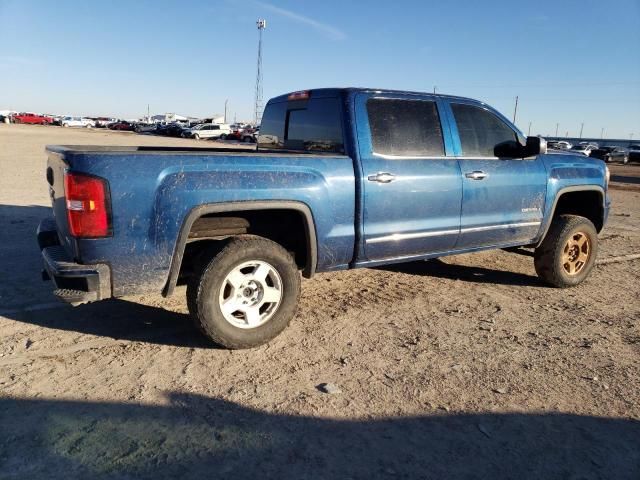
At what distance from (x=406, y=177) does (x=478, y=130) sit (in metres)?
1.17

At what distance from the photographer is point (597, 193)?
5.87 meters

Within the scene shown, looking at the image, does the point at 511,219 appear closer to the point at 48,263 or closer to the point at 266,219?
the point at 266,219

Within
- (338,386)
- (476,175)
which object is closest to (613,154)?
(476,175)

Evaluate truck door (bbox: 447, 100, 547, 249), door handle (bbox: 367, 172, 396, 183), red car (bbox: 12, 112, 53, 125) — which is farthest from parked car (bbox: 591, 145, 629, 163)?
red car (bbox: 12, 112, 53, 125)

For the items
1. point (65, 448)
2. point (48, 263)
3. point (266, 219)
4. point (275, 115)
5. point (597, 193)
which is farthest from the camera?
point (597, 193)

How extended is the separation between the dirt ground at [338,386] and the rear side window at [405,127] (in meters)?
1.44

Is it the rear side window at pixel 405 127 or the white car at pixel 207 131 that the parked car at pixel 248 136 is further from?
the rear side window at pixel 405 127

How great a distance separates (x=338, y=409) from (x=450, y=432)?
24.9 inches

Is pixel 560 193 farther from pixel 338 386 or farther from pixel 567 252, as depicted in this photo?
pixel 338 386

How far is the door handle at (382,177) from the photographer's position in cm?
415

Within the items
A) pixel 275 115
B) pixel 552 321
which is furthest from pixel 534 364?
pixel 275 115

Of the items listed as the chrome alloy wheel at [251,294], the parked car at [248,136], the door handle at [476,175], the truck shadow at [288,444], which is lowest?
the truck shadow at [288,444]

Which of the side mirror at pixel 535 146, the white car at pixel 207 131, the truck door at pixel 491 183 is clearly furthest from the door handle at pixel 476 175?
the white car at pixel 207 131

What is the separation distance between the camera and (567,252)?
18.3ft
